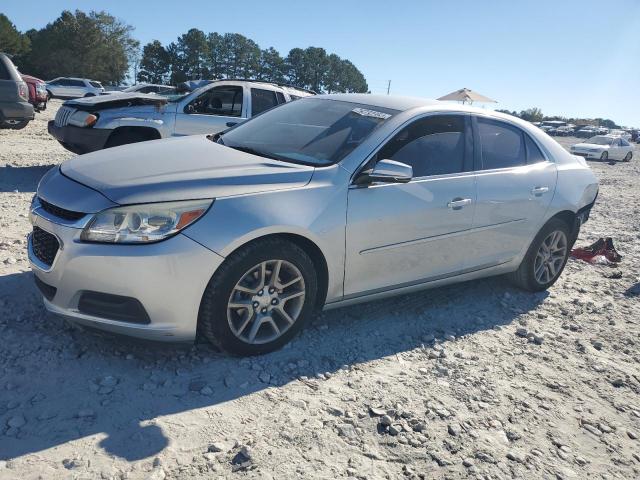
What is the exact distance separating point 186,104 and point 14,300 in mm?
5263

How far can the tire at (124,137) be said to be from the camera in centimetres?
779

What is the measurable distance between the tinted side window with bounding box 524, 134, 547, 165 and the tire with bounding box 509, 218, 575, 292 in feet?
1.84

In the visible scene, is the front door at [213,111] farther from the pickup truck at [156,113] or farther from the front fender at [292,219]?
the front fender at [292,219]

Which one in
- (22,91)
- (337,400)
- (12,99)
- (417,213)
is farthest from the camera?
(22,91)

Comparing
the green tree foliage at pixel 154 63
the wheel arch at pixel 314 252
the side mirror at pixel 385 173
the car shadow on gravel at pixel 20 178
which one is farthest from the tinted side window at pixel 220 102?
the green tree foliage at pixel 154 63

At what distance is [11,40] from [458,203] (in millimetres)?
68273

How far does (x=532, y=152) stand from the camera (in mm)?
4703

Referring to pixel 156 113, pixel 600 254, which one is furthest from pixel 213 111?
pixel 600 254

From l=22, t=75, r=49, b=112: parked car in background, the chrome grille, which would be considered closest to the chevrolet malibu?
the chrome grille

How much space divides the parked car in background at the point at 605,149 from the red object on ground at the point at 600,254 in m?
21.4

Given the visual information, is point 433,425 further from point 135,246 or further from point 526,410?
point 135,246

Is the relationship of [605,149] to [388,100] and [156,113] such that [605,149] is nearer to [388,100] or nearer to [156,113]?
[156,113]

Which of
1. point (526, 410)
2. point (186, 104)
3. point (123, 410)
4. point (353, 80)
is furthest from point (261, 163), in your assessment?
point (353, 80)

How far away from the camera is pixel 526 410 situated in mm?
3117
